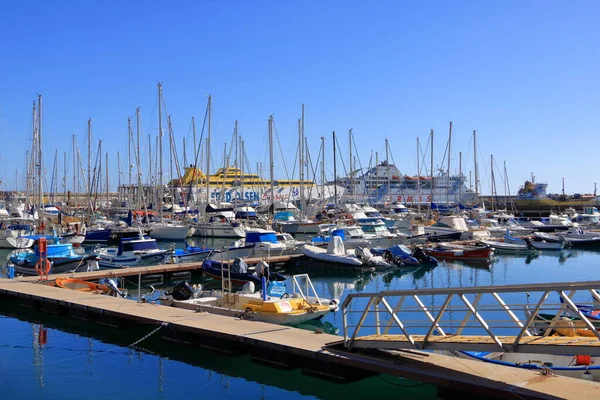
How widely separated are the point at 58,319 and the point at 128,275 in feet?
30.0

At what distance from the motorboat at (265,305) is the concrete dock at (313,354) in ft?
2.91

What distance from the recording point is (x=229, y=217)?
64875 millimetres

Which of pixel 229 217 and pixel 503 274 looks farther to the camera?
pixel 229 217

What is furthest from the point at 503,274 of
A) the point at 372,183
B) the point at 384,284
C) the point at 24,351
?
the point at 372,183

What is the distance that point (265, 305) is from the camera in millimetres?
19047

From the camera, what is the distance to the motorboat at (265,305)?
18.8 m

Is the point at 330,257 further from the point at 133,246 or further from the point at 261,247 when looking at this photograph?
the point at 133,246

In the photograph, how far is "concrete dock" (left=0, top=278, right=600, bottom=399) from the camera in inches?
443

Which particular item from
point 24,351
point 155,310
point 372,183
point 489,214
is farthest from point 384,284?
point 372,183

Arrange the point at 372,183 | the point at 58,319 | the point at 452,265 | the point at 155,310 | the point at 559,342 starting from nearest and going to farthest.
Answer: the point at 559,342
the point at 155,310
the point at 58,319
the point at 452,265
the point at 372,183

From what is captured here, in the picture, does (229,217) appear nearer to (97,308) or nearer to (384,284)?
(384,284)

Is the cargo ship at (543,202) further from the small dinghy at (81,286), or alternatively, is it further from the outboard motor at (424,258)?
the small dinghy at (81,286)

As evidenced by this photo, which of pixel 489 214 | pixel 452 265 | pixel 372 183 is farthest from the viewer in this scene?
pixel 372 183

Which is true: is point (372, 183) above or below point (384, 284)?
above
